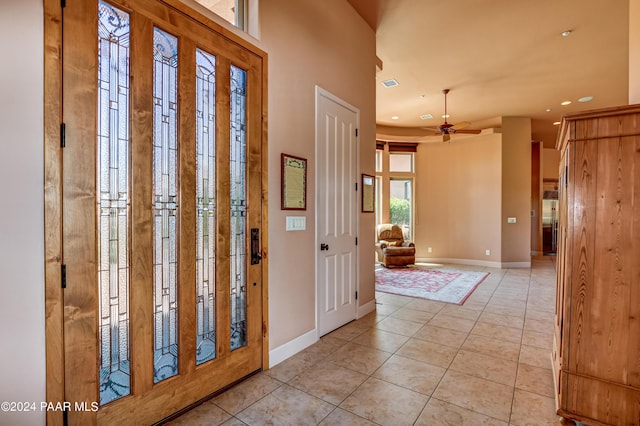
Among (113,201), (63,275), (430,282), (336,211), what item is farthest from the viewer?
(430,282)

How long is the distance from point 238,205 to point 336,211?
1299mm

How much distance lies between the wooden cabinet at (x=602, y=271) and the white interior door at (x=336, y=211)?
1965 millimetres

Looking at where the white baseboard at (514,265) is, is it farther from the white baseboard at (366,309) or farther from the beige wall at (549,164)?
the white baseboard at (366,309)

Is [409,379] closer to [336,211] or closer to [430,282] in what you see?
[336,211]

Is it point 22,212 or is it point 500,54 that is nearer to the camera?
point 22,212

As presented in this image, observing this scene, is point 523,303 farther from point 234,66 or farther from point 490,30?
point 234,66

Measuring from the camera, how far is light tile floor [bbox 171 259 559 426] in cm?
199

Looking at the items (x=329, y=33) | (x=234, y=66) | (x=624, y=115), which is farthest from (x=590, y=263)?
(x=329, y=33)

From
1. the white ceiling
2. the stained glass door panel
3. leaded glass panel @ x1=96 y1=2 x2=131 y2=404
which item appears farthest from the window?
leaded glass panel @ x1=96 y1=2 x2=131 y2=404

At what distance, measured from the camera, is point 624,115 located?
174 cm

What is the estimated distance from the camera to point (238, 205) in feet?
7.93

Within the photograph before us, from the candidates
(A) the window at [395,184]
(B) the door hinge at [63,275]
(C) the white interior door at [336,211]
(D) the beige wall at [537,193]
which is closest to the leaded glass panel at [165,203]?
(B) the door hinge at [63,275]

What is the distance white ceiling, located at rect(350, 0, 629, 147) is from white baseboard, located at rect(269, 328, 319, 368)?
12.1 feet

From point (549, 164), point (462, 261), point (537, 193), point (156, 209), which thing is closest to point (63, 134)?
point (156, 209)
